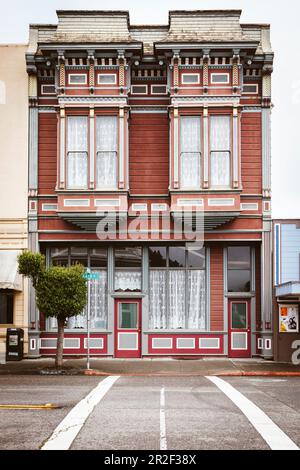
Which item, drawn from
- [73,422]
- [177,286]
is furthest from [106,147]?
[73,422]

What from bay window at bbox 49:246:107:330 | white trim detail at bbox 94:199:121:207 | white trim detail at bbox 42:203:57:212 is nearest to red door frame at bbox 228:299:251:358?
bay window at bbox 49:246:107:330

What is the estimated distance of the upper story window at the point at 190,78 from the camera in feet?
82.5

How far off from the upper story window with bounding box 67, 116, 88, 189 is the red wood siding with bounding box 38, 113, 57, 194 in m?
0.72

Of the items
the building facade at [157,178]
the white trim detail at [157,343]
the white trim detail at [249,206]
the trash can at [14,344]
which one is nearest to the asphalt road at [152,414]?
the trash can at [14,344]

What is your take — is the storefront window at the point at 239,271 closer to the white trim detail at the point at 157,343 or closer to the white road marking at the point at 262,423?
the white trim detail at the point at 157,343

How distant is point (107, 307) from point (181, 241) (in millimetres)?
3400

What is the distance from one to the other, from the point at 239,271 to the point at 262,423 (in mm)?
14226

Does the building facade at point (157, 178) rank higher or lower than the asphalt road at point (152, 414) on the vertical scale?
higher

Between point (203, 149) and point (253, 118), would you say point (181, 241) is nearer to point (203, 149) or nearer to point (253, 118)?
point (203, 149)

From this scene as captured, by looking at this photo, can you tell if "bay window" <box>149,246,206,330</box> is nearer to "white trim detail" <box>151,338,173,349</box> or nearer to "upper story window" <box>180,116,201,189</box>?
"white trim detail" <box>151,338,173,349</box>

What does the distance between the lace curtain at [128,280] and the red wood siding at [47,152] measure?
368cm

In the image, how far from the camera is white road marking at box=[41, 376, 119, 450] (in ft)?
32.9

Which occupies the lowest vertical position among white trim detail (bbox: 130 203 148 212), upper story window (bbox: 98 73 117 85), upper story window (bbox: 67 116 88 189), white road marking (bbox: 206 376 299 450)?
white road marking (bbox: 206 376 299 450)

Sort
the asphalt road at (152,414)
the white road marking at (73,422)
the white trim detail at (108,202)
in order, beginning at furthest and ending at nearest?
the white trim detail at (108,202) → the asphalt road at (152,414) → the white road marking at (73,422)
